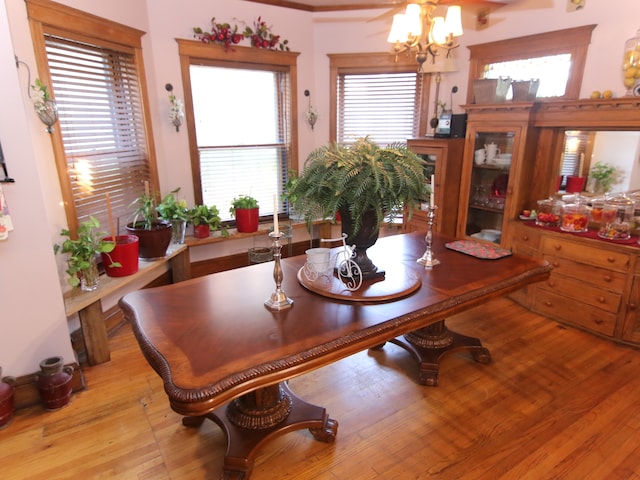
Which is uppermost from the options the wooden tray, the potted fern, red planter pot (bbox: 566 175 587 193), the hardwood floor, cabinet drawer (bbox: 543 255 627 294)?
the potted fern

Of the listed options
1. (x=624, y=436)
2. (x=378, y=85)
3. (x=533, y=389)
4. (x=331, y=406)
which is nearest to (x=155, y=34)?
(x=378, y=85)

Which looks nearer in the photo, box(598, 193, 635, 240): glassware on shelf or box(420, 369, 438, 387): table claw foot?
box(420, 369, 438, 387): table claw foot

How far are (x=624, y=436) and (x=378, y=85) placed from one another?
3.48 meters

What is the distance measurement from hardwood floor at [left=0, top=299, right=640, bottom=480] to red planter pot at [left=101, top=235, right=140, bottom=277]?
1.85 feet

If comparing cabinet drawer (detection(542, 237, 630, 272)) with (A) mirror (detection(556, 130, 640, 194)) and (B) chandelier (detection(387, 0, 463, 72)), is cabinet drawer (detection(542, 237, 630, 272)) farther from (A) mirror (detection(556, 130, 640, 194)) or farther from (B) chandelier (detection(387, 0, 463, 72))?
(B) chandelier (detection(387, 0, 463, 72))

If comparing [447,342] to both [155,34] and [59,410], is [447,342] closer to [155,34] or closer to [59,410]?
[59,410]

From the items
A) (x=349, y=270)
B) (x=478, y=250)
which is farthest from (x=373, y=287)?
(x=478, y=250)

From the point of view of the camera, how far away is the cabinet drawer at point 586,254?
2607 mm

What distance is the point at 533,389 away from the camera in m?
2.25

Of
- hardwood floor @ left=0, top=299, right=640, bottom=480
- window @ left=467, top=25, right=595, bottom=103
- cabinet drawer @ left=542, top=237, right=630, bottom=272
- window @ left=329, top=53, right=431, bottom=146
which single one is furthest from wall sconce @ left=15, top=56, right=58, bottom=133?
cabinet drawer @ left=542, top=237, right=630, bottom=272

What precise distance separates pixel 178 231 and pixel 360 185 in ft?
7.17

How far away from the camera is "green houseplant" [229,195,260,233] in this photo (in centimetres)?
368

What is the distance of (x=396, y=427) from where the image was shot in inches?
77.7

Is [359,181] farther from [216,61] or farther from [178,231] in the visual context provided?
[216,61]
